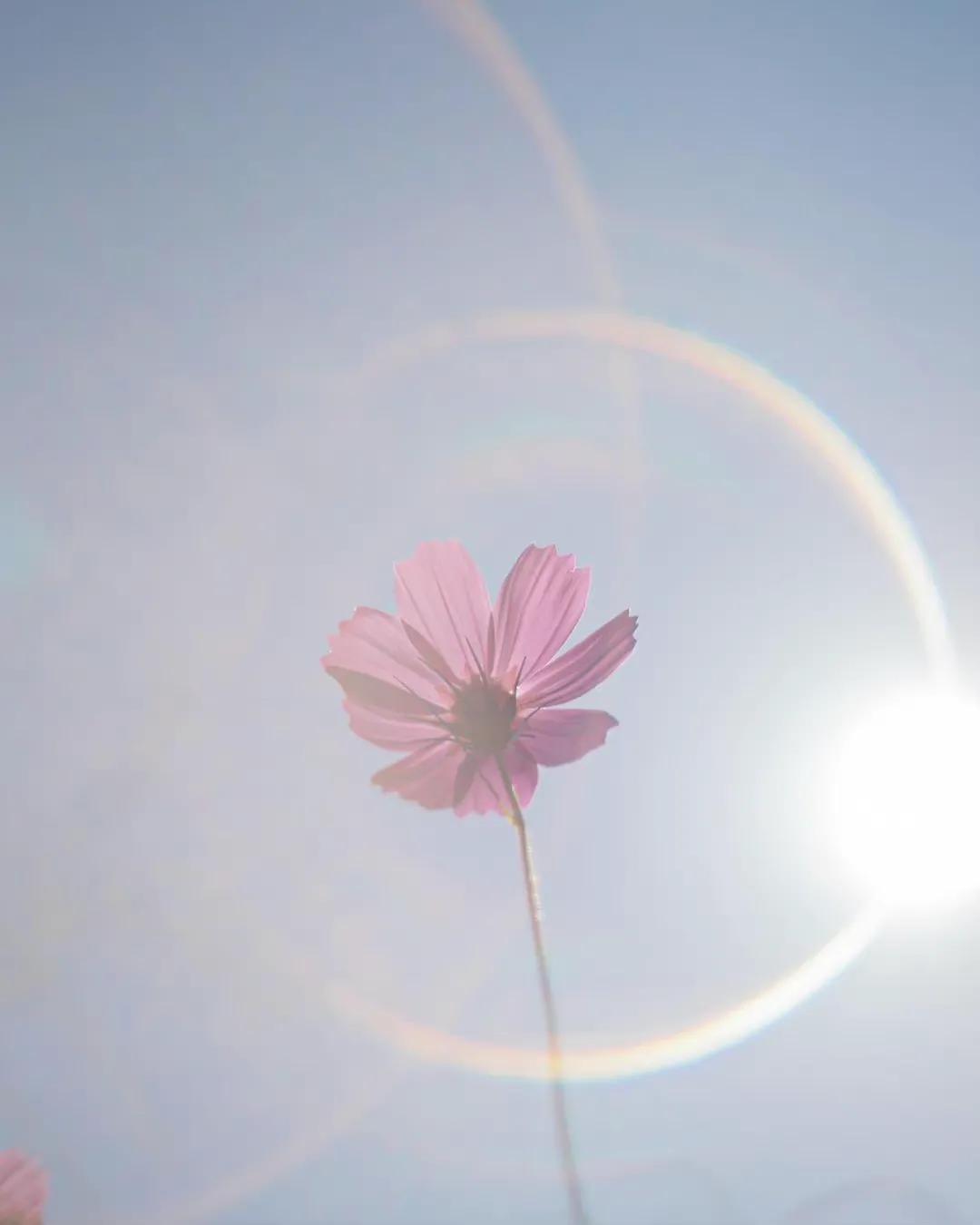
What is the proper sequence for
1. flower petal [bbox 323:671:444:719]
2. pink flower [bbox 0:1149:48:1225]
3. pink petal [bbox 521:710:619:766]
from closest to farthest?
pink flower [bbox 0:1149:48:1225]
pink petal [bbox 521:710:619:766]
flower petal [bbox 323:671:444:719]

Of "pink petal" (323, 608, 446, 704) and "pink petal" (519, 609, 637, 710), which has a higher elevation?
"pink petal" (323, 608, 446, 704)

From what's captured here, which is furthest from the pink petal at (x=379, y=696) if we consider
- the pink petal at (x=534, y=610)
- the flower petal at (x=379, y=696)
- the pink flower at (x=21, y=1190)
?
the pink flower at (x=21, y=1190)

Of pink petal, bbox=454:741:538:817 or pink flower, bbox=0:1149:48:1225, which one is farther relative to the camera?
pink petal, bbox=454:741:538:817

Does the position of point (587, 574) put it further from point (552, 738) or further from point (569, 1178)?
point (569, 1178)

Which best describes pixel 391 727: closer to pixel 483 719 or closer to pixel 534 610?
pixel 483 719

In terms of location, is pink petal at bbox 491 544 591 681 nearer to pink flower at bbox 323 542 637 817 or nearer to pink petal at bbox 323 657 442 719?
pink flower at bbox 323 542 637 817

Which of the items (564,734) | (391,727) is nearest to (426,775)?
(391,727)

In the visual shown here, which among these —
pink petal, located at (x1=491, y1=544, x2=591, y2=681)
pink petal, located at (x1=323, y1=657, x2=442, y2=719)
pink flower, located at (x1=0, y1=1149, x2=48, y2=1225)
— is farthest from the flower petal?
pink flower, located at (x1=0, y1=1149, x2=48, y2=1225)
